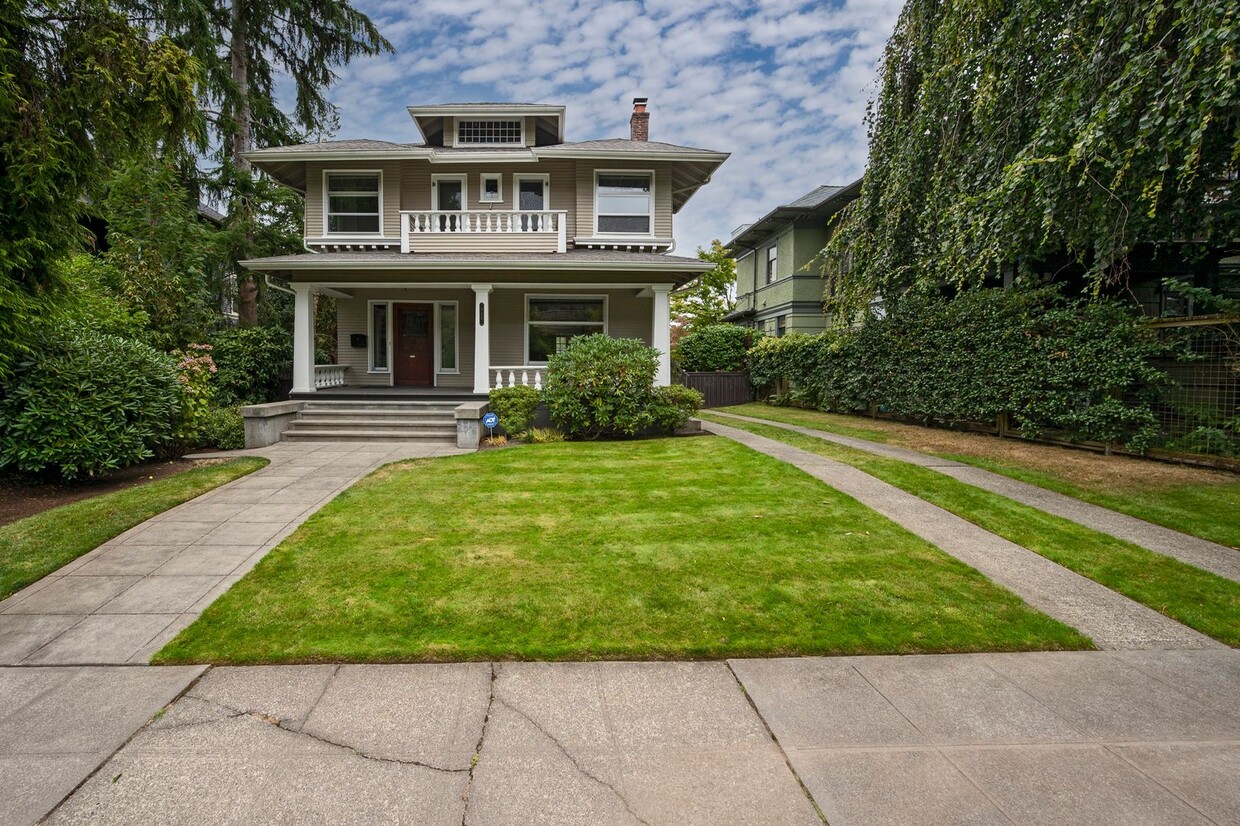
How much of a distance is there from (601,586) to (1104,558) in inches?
166

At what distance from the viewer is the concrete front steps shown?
10992 millimetres

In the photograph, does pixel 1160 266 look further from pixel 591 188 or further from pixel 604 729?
pixel 604 729

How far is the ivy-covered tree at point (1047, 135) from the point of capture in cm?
514

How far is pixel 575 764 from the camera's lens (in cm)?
242

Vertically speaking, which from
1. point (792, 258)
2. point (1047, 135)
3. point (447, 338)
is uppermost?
point (792, 258)

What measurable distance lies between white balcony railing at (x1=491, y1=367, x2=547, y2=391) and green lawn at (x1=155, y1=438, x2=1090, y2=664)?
5.89 m

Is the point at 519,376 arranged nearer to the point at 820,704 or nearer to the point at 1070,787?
the point at 820,704

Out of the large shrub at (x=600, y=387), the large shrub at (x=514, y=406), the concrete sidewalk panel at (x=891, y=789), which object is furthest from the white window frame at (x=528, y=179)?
the concrete sidewalk panel at (x=891, y=789)

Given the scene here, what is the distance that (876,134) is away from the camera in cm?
1026

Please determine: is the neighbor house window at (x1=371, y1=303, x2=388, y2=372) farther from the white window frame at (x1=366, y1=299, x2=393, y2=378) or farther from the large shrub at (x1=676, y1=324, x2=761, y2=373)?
the large shrub at (x1=676, y1=324, x2=761, y2=373)

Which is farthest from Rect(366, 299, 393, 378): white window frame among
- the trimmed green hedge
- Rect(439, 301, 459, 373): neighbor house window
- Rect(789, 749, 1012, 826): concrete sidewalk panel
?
Rect(789, 749, 1012, 826): concrete sidewalk panel

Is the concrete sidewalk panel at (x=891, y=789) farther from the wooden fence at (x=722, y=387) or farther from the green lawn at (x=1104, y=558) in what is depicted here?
the wooden fence at (x=722, y=387)

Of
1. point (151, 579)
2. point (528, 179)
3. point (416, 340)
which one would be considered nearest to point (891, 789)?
point (151, 579)

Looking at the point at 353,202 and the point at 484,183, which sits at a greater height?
the point at 484,183
